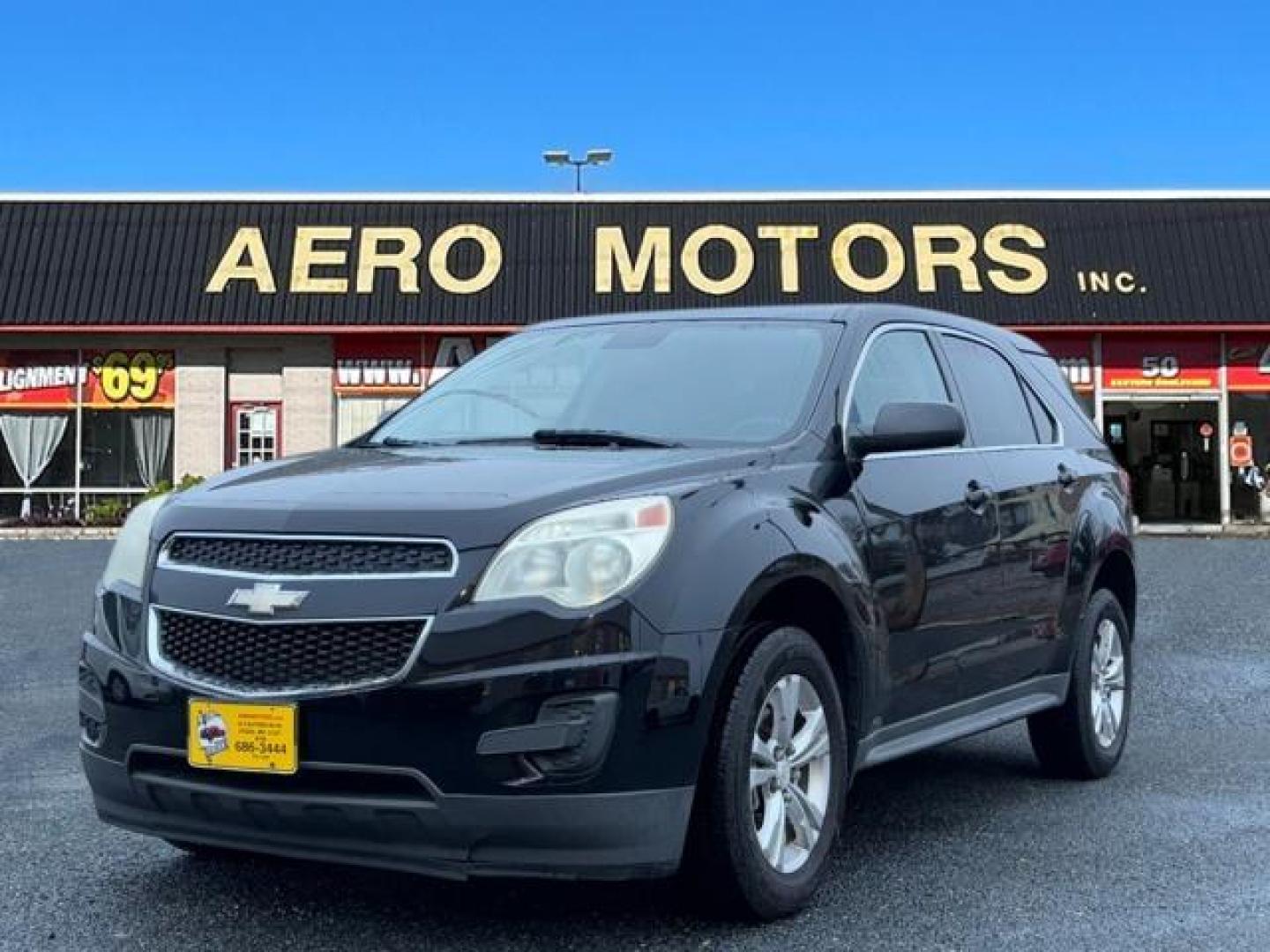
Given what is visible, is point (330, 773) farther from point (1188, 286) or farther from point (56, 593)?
point (1188, 286)

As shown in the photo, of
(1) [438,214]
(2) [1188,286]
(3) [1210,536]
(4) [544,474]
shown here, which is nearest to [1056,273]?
(2) [1188,286]

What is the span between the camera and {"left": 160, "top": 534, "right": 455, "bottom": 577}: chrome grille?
3.65 metres

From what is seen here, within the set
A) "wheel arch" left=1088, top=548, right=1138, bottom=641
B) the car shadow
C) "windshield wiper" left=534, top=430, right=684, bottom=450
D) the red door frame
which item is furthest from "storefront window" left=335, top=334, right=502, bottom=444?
"windshield wiper" left=534, top=430, right=684, bottom=450

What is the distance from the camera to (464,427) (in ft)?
16.6

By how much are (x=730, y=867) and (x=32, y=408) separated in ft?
83.8

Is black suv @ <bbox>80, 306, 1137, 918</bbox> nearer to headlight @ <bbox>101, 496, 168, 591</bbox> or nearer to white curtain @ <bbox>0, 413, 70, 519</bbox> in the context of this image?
headlight @ <bbox>101, 496, 168, 591</bbox>

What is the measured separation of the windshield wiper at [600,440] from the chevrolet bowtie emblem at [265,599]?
1.14m

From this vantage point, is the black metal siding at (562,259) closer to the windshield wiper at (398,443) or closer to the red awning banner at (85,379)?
the red awning banner at (85,379)

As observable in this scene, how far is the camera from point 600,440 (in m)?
4.57

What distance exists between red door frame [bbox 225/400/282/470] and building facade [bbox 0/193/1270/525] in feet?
0.13

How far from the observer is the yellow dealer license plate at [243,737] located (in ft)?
11.8

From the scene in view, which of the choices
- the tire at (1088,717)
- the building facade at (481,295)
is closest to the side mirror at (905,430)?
the tire at (1088,717)

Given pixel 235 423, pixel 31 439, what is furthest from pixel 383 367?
pixel 31 439

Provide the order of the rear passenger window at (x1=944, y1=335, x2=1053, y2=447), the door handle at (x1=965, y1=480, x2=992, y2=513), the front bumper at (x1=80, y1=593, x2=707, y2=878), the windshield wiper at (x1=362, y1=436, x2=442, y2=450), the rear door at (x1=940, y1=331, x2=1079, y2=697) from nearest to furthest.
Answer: the front bumper at (x1=80, y1=593, x2=707, y2=878) < the windshield wiper at (x1=362, y1=436, x2=442, y2=450) < the door handle at (x1=965, y1=480, x2=992, y2=513) < the rear door at (x1=940, y1=331, x2=1079, y2=697) < the rear passenger window at (x1=944, y1=335, x2=1053, y2=447)
